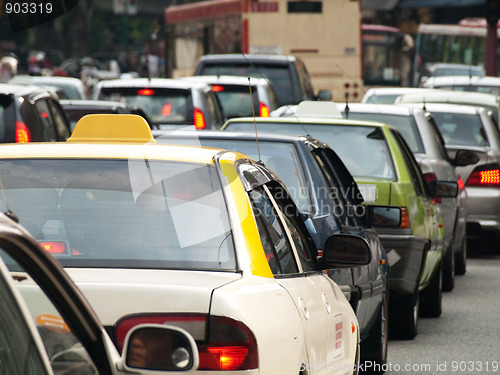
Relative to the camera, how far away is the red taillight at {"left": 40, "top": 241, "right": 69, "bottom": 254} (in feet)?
13.0

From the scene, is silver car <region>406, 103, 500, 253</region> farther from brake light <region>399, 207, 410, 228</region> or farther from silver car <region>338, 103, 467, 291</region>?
brake light <region>399, 207, 410, 228</region>

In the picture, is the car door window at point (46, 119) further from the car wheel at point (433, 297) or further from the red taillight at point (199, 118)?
the car wheel at point (433, 297)

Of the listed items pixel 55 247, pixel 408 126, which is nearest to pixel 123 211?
pixel 55 247

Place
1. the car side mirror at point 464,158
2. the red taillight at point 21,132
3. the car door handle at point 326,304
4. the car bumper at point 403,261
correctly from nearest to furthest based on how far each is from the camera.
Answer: the car door handle at point 326,304 → the car bumper at point 403,261 → the red taillight at point 21,132 → the car side mirror at point 464,158

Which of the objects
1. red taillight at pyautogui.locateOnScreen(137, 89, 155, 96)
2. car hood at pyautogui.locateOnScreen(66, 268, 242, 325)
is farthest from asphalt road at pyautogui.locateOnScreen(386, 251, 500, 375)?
red taillight at pyautogui.locateOnScreen(137, 89, 155, 96)

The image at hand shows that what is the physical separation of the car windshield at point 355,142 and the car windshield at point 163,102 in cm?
654

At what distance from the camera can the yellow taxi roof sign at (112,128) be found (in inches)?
201

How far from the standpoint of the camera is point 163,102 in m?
16.0

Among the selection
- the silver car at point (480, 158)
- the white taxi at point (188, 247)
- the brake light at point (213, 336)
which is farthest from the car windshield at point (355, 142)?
the brake light at point (213, 336)

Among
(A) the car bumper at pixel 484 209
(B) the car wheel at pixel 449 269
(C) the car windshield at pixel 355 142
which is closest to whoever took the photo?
(C) the car windshield at pixel 355 142

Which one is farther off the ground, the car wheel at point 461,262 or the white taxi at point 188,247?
the white taxi at point 188,247

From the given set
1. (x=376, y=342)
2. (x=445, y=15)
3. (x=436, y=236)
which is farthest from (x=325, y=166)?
(x=445, y=15)

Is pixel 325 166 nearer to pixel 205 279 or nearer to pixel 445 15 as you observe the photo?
pixel 205 279

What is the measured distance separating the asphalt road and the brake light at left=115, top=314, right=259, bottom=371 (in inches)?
167
